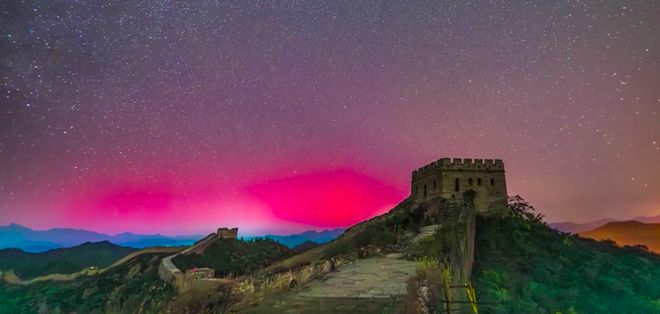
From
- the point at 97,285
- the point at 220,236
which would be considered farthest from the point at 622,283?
the point at 97,285

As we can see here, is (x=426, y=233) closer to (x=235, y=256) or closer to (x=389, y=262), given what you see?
(x=389, y=262)

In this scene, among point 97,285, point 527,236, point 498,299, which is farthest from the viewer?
point 97,285

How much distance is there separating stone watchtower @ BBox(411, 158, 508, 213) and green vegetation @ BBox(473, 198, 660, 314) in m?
1.14

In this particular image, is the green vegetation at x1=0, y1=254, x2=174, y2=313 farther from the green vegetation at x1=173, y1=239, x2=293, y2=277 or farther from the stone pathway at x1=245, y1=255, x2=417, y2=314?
the stone pathway at x1=245, y1=255, x2=417, y2=314

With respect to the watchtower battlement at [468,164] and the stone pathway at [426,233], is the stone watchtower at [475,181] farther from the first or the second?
the stone pathway at [426,233]

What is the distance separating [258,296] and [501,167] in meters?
23.0

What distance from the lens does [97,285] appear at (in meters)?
35.2

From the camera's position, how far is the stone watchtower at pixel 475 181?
2472cm

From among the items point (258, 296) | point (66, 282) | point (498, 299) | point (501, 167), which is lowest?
point (66, 282)

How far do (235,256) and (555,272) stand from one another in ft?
97.9

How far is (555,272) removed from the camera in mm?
19516

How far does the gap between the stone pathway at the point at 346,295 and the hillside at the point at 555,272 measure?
31.0ft

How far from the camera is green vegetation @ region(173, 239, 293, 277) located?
115ft

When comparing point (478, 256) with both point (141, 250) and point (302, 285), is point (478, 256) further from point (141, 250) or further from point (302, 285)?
point (141, 250)
